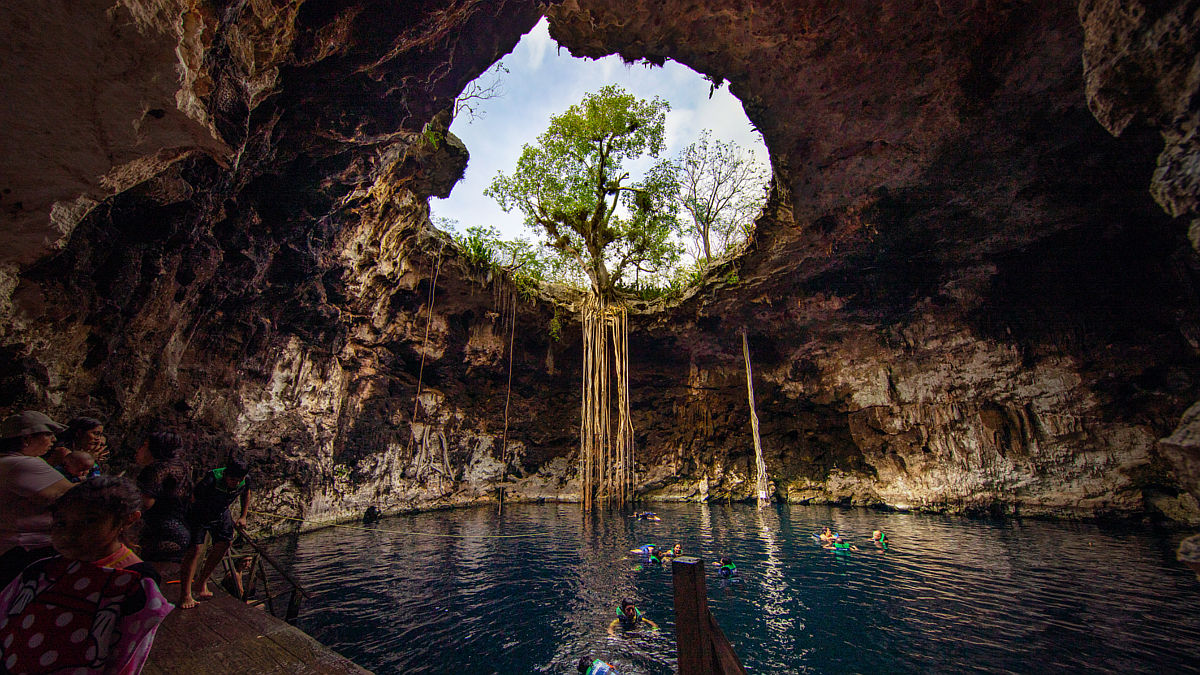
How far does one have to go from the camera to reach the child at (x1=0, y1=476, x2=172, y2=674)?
4.15ft

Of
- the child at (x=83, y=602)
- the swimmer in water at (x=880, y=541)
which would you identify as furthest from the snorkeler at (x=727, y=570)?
the child at (x=83, y=602)

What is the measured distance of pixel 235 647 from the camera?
2.56 meters

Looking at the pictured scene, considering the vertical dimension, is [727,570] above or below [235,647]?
below

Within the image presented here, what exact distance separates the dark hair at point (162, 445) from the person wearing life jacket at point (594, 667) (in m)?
3.84

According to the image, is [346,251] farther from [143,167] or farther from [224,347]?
[143,167]

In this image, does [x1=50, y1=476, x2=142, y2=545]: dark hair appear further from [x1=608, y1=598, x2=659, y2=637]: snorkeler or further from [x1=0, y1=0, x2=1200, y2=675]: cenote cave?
[x1=608, y1=598, x2=659, y2=637]: snorkeler

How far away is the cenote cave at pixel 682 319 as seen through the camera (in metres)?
3.05

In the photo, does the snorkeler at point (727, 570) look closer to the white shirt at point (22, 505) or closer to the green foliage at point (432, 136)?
the white shirt at point (22, 505)

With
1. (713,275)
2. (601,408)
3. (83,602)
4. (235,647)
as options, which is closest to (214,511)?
(235,647)

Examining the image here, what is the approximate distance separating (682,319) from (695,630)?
1218 centimetres

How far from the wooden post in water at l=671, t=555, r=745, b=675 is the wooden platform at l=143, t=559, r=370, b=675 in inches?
66.7

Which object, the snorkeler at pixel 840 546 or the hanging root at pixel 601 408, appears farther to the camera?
the hanging root at pixel 601 408

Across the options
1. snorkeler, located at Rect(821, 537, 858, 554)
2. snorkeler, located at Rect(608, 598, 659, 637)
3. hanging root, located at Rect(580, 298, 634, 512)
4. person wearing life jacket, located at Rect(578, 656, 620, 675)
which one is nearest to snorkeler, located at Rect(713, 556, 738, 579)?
snorkeler, located at Rect(608, 598, 659, 637)

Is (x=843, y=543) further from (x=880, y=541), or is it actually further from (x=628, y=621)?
(x=628, y=621)
